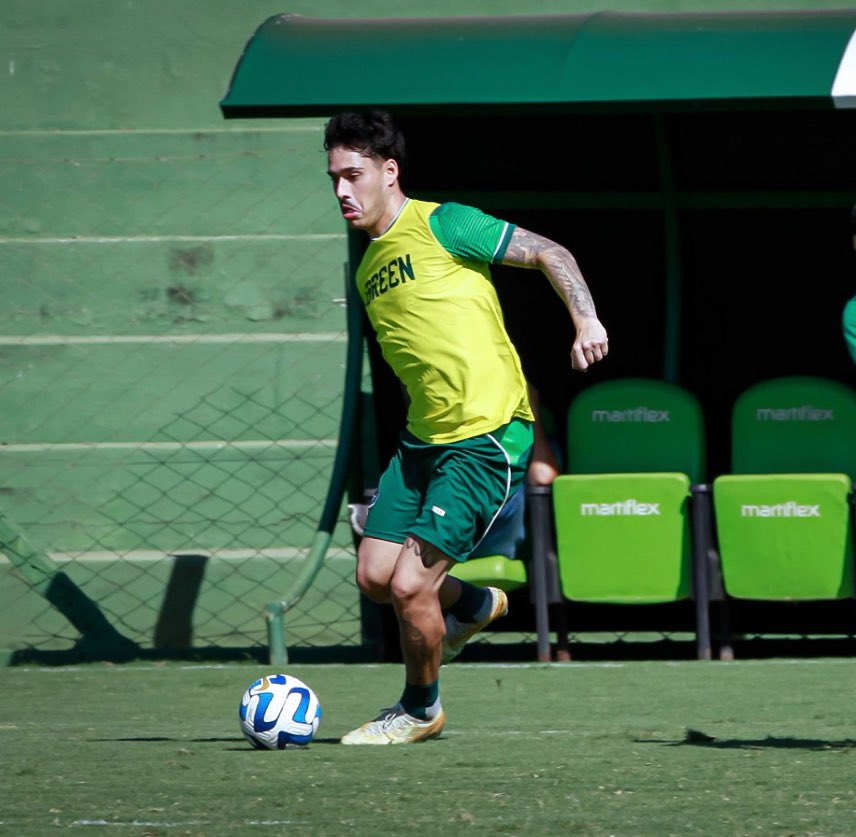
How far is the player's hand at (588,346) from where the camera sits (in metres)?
4.75

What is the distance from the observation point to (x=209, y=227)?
1059 cm

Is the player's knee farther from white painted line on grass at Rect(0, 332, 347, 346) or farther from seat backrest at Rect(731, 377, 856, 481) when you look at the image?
white painted line on grass at Rect(0, 332, 347, 346)

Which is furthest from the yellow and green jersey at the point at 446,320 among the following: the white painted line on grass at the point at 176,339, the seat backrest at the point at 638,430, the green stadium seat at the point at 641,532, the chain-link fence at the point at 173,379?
the white painted line on grass at the point at 176,339

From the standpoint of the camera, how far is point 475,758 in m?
4.82

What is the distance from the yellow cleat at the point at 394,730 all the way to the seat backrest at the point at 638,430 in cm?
301

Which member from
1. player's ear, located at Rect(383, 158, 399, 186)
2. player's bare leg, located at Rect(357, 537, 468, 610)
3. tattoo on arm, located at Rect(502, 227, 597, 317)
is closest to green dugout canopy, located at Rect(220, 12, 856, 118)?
player's ear, located at Rect(383, 158, 399, 186)

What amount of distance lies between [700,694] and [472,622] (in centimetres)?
147

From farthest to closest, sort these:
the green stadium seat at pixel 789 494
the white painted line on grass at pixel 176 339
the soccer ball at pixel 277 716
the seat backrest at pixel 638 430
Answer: the white painted line on grass at pixel 176 339, the seat backrest at pixel 638 430, the green stadium seat at pixel 789 494, the soccer ball at pixel 277 716

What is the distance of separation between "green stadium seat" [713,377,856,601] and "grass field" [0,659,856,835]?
408 mm

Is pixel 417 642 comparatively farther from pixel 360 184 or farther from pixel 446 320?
pixel 360 184

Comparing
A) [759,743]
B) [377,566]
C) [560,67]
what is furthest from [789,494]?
[377,566]

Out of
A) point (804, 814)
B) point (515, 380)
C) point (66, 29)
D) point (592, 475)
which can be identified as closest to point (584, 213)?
point (592, 475)

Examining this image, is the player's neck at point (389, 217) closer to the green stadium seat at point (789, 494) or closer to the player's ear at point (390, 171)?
the player's ear at point (390, 171)

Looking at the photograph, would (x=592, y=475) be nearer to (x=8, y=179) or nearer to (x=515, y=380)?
(x=515, y=380)
